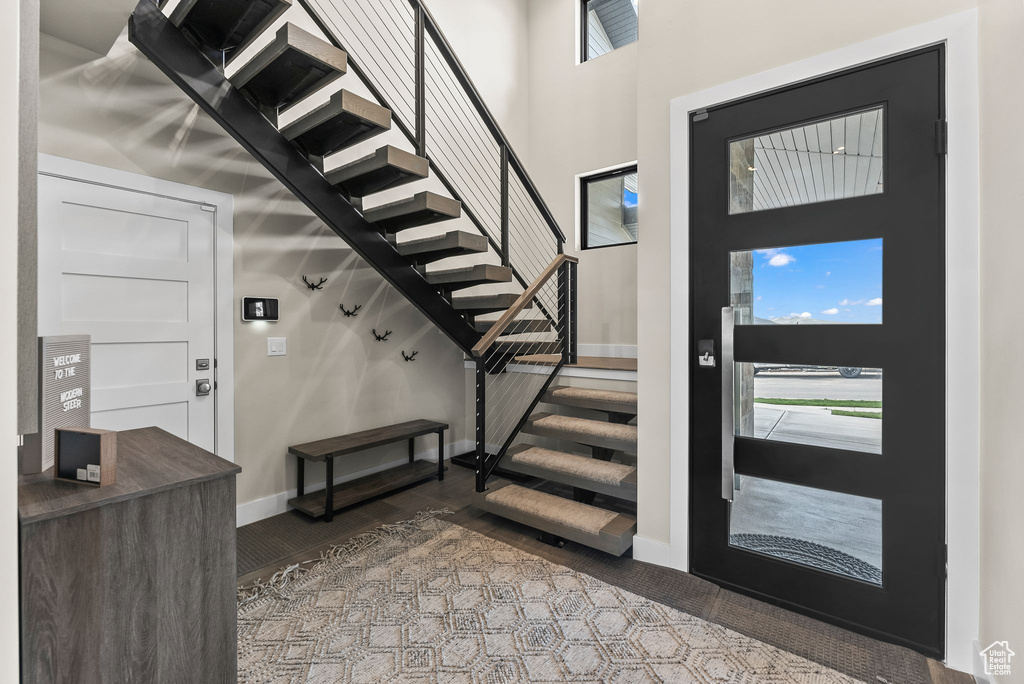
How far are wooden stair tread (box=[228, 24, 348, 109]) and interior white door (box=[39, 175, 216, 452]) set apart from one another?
83 centimetres

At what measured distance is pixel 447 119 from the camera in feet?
13.9

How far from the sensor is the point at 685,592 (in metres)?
2.14

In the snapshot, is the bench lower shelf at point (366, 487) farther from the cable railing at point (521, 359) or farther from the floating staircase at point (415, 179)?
the floating staircase at point (415, 179)

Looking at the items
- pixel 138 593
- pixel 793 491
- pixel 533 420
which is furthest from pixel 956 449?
→ pixel 138 593

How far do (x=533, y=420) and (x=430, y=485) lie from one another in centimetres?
93

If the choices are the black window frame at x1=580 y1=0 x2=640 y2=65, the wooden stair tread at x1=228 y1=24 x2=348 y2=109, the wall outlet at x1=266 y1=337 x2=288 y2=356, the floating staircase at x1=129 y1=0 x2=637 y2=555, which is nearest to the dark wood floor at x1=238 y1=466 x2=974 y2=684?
the floating staircase at x1=129 y1=0 x2=637 y2=555

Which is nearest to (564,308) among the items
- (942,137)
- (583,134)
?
(583,134)

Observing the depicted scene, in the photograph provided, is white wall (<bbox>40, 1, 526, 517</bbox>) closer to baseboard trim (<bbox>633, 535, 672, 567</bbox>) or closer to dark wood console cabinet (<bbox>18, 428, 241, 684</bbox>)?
dark wood console cabinet (<bbox>18, 428, 241, 684</bbox>)

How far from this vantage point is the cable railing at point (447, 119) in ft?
9.68

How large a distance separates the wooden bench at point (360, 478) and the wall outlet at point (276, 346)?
61 centimetres

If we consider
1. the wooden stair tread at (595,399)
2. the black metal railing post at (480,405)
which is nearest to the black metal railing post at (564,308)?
the wooden stair tread at (595,399)

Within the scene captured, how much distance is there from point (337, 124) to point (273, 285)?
117 cm

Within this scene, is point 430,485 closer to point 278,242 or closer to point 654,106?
point 278,242

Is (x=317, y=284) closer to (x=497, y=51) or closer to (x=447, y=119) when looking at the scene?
(x=447, y=119)
